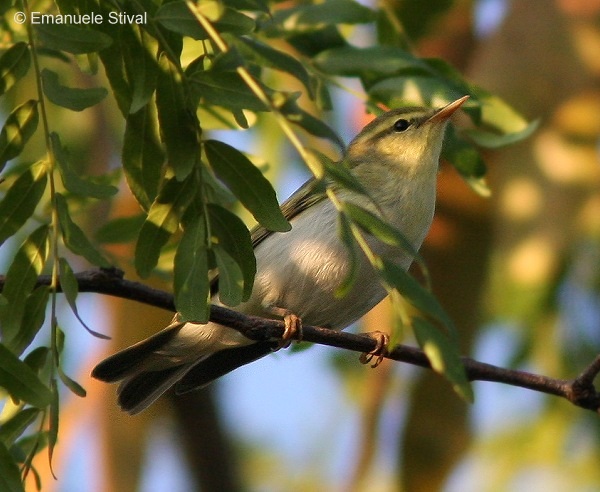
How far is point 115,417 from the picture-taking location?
5.98 meters

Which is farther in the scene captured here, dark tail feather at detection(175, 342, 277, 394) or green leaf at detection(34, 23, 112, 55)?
dark tail feather at detection(175, 342, 277, 394)

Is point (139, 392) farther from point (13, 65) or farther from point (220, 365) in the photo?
point (13, 65)

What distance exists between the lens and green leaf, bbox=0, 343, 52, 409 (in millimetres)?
2266

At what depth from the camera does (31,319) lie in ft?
8.39

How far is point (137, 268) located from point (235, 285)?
0.27 metres

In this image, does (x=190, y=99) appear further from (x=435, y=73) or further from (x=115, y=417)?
(x=115, y=417)

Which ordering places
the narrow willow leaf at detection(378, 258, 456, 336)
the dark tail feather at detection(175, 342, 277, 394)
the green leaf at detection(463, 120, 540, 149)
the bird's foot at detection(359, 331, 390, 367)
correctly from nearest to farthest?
the narrow willow leaf at detection(378, 258, 456, 336) < the green leaf at detection(463, 120, 540, 149) < the bird's foot at detection(359, 331, 390, 367) < the dark tail feather at detection(175, 342, 277, 394)

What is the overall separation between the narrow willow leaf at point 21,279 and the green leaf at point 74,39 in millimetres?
458

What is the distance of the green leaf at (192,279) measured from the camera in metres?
2.28

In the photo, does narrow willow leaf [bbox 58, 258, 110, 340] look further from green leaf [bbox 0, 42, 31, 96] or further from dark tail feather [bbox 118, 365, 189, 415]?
dark tail feather [bbox 118, 365, 189, 415]

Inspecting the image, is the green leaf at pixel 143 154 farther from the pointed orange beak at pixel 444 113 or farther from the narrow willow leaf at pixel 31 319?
the pointed orange beak at pixel 444 113

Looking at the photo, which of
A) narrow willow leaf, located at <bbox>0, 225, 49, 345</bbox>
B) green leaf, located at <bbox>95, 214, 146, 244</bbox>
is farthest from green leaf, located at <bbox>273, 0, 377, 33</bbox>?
narrow willow leaf, located at <bbox>0, 225, 49, 345</bbox>

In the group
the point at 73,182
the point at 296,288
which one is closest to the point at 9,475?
the point at 73,182

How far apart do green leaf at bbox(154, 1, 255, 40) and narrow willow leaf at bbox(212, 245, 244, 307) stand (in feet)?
1.59
